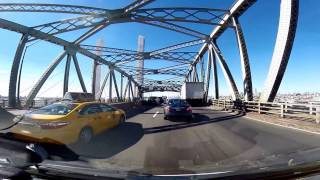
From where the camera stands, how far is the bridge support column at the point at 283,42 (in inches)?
720

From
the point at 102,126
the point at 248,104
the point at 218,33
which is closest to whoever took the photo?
the point at 102,126

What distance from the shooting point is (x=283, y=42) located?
62.1ft

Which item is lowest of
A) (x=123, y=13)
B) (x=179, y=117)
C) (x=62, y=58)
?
(x=179, y=117)

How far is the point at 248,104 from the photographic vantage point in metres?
25.9

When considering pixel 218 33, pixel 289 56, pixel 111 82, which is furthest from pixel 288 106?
pixel 111 82

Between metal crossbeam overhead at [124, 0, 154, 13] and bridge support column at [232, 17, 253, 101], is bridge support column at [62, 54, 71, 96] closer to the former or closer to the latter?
metal crossbeam overhead at [124, 0, 154, 13]

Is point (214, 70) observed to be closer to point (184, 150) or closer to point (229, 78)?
point (229, 78)

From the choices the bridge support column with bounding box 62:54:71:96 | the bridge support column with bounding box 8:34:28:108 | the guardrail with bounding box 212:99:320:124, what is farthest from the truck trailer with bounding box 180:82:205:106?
the bridge support column with bounding box 8:34:28:108

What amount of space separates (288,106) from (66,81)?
28.1 metres

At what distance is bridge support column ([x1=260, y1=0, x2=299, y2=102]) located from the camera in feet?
60.0

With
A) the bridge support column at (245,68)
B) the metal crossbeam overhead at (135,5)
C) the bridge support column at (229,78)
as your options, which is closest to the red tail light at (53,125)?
the metal crossbeam overhead at (135,5)

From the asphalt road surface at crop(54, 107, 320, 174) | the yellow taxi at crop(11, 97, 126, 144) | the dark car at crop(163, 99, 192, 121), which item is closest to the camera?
the asphalt road surface at crop(54, 107, 320, 174)

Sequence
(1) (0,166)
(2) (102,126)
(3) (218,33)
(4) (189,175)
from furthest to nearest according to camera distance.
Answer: (3) (218,33), (2) (102,126), (1) (0,166), (4) (189,175)

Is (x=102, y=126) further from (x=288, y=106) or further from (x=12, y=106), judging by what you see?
(x=12, y=106)
